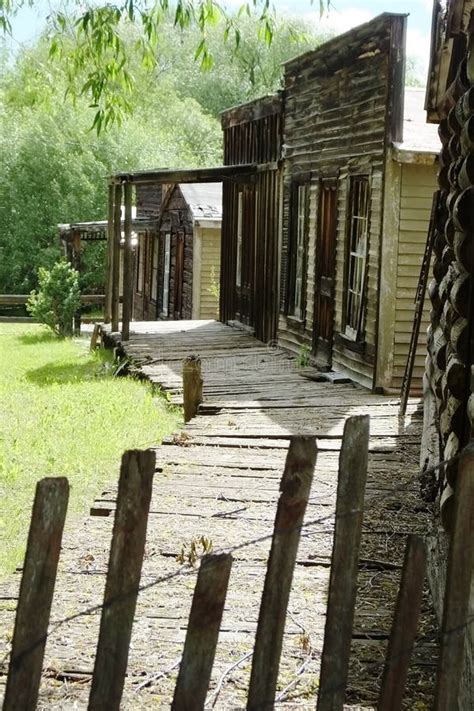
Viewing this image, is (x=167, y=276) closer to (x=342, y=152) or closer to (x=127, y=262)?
(x=127, y=262)

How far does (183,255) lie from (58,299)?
3.30 metres

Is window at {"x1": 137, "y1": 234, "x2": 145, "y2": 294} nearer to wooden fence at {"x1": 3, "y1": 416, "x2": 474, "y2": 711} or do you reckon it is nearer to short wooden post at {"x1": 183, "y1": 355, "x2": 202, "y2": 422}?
short wooden post at {"x1": 183, "y1": 355, "x2": 202, "y2": 422}

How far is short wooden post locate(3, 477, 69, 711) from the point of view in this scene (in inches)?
104

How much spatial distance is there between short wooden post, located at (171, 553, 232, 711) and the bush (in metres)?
25.5

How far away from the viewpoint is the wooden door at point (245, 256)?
2091cm

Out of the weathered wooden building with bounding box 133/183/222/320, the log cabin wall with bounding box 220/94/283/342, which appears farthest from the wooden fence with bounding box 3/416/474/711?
the weathered wooden building with bounding box 133/183/222/320

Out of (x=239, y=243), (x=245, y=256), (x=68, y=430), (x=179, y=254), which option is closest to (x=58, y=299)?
(x=179, y=254)

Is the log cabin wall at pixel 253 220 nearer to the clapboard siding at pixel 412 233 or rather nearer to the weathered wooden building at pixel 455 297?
the clapboard siding at pixel 412 233

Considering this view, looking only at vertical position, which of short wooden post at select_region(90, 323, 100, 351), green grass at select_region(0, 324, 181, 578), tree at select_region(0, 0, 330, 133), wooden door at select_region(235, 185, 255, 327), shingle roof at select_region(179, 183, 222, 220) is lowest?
short wooden post at select_region(90, 323, 100, 351)

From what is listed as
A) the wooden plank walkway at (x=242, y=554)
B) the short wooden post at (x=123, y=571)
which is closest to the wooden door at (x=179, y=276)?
the wooden plank walkway at (x=242, y=554)

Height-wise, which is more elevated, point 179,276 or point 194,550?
point 194,550

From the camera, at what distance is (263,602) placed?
9.13 ft

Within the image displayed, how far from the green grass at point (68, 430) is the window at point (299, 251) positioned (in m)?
3.05

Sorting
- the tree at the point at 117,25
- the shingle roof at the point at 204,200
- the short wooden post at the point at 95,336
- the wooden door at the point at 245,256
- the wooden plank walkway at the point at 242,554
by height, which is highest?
the tree at the point at 117,25
